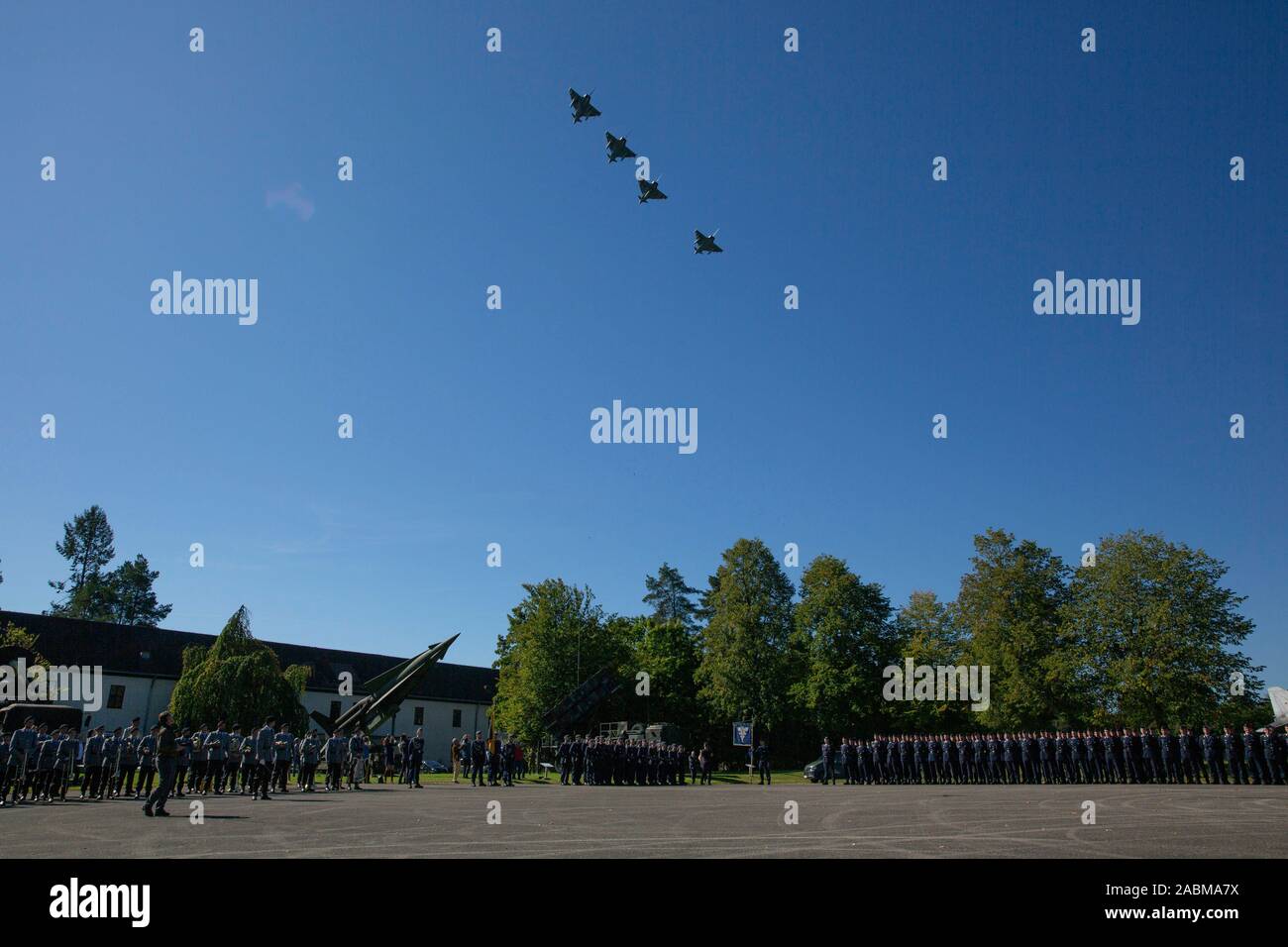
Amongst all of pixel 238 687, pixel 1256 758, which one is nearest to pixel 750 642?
pixel 238 687

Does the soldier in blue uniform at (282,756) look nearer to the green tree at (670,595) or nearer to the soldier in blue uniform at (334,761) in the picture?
the soldier in blue uniform at (334,761)

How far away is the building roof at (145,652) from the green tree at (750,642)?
2566 cm

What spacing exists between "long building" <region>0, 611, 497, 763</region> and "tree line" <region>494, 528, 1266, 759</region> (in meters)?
6.94

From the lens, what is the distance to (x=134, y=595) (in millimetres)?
92938

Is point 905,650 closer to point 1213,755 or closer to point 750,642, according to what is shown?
point 750,642

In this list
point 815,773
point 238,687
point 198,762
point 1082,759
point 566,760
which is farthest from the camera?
point 238,687

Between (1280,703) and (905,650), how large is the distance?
2651cm

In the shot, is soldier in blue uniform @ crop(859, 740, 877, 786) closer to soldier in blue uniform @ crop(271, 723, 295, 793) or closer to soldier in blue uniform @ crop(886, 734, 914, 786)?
soldier in blue uniform @ crop(886, 734, 914, 786)

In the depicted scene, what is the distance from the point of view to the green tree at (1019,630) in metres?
47.6

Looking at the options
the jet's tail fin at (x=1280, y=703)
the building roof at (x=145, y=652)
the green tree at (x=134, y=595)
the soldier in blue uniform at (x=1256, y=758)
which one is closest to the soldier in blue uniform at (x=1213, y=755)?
the soldier in blue uniform at (x=1256, y=758)

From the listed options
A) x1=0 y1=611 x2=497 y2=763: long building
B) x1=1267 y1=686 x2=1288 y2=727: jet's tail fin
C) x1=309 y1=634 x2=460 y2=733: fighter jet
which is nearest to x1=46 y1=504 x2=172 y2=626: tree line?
x1=0 y1=611 x2=497 y2=763: long building

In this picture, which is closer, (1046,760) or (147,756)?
(147,756)
